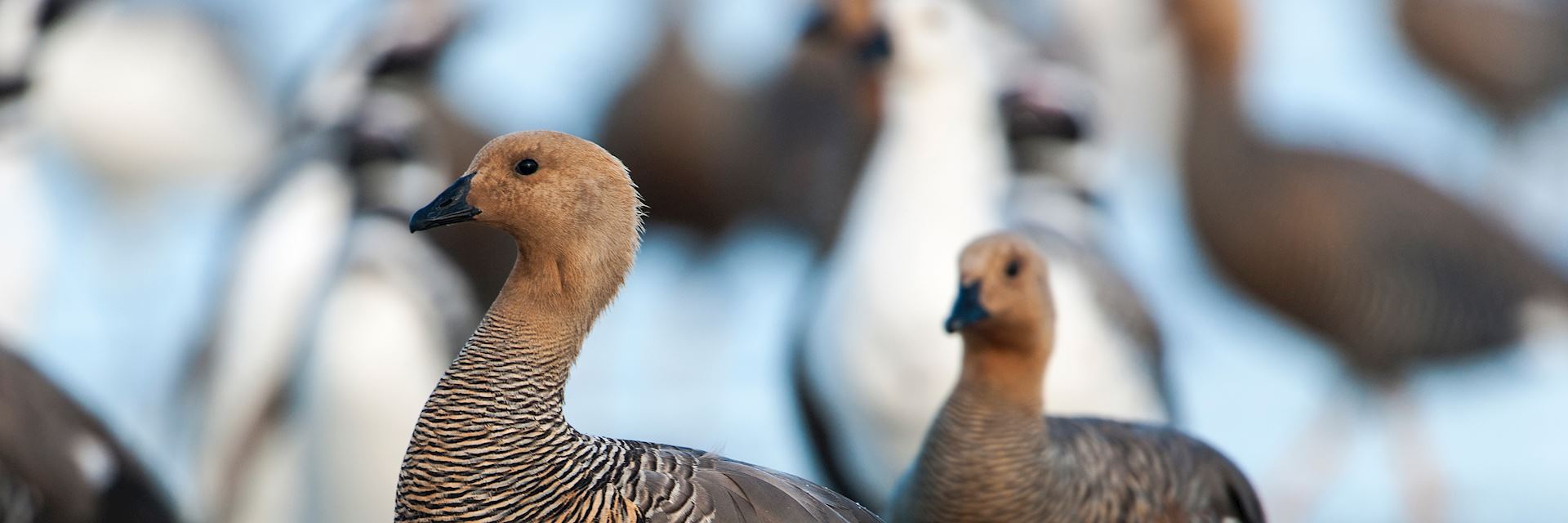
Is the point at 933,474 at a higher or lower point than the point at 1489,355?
lower

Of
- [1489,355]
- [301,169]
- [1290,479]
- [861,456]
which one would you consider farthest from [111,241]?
[1489,355]

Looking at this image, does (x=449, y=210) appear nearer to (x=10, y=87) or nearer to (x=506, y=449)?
(x=506, y=449)

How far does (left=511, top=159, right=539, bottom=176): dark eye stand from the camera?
2.41 m

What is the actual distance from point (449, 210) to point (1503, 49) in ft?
20.6

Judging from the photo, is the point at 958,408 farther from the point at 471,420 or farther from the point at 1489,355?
the point at 1489,355

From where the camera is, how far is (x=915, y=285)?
4.26m

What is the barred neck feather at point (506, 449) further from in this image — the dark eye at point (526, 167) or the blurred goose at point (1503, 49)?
the blurred goose at point (1503, 49)

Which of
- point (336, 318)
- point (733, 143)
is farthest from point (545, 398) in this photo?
point (733, 143)

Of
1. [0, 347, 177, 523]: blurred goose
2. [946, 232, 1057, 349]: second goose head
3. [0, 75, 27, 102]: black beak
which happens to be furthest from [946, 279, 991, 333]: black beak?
[0, 75, 27, 102]: black beak

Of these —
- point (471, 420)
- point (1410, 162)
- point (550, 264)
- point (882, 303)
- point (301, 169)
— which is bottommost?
point (471, 420)

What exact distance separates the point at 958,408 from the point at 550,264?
3.08 feet

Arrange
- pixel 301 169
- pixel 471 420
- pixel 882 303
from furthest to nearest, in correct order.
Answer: pixel 301 169
pixel 882 303
pixel 471 420

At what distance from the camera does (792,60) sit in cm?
694

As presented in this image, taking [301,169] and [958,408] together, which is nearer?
[958,408]
